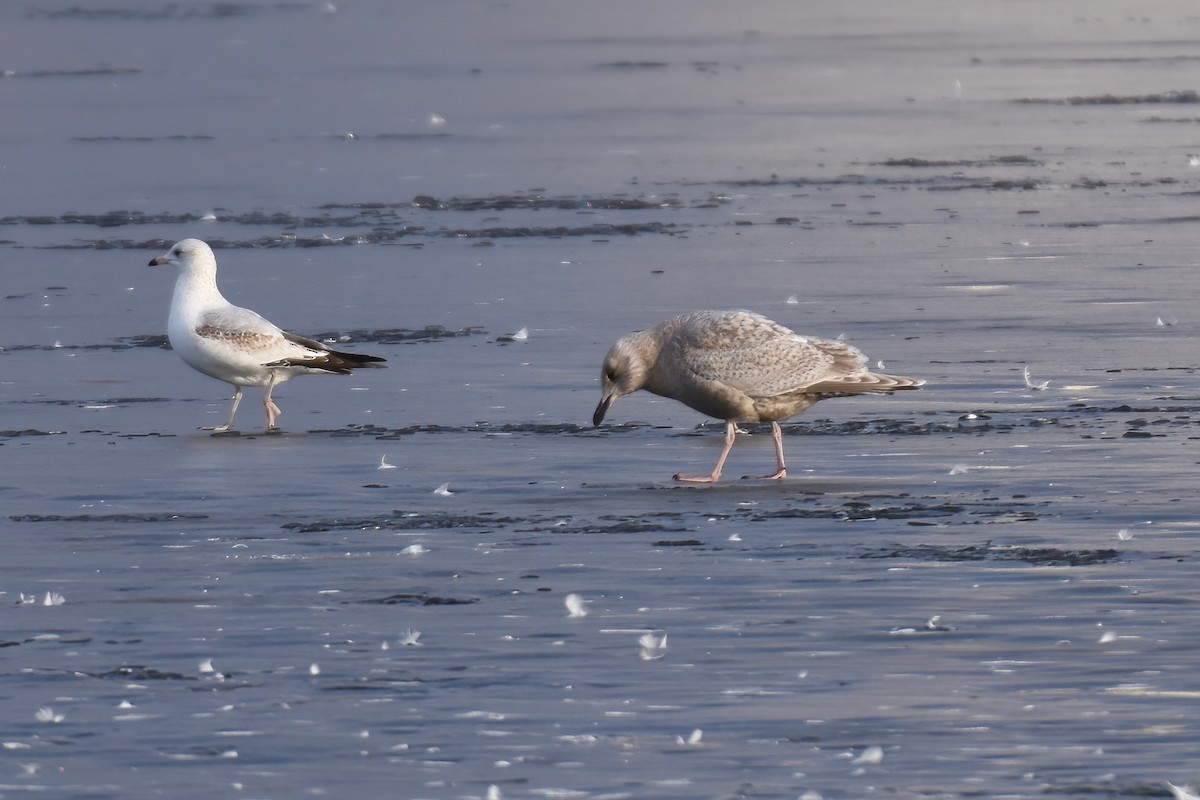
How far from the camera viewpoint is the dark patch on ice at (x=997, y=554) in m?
8.55

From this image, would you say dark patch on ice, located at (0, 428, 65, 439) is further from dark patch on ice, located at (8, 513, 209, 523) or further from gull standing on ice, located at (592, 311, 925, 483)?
gull standing on ice, located at (592, 311, 925, 483)

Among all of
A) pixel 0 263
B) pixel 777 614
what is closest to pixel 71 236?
pixel 0 263

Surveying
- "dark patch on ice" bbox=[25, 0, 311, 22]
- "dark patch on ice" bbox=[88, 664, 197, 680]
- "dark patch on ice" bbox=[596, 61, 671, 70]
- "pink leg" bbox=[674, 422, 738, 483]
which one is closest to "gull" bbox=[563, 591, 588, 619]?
"dark patch on ice" bbox=[88, 664, 197, 680]

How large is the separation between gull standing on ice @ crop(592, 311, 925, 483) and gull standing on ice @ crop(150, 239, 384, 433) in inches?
75.9

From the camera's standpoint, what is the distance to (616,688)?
702cm

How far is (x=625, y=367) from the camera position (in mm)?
10727

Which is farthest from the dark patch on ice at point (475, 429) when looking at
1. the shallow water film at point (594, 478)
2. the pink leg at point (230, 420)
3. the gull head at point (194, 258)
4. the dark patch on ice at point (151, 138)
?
the dark patch on ice at point (151, 138)

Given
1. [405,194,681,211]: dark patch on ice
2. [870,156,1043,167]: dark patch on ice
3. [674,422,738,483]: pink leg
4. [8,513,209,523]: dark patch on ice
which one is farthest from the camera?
[870,156,1043,167]: dark patch on ice

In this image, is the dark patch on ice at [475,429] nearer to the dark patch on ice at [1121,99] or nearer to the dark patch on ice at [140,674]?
the dark patch on ice at [140,674]

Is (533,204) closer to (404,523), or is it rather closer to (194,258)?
(194,258)

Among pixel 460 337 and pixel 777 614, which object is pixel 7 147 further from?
pixel 777 614

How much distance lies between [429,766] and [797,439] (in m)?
5.32

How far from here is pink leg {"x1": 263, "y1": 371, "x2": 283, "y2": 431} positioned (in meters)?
12.0

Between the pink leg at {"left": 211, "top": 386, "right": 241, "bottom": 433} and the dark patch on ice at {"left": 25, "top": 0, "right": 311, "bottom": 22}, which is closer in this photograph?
the pink leg at {"left": 211, "top": 386, "right": 241, "bottom": 433}
